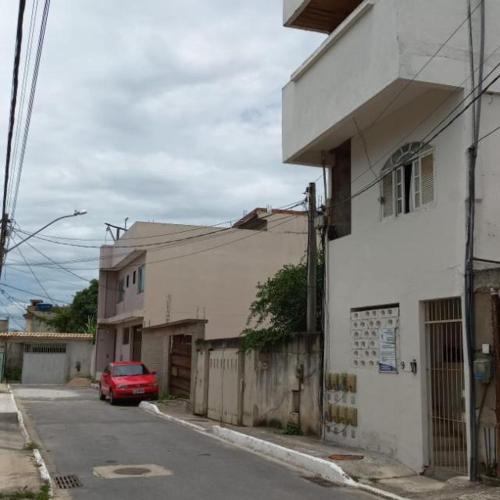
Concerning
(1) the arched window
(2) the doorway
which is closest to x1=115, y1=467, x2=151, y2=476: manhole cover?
(1) the arched window

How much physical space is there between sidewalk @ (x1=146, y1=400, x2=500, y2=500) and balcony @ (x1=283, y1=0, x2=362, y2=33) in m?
8.53

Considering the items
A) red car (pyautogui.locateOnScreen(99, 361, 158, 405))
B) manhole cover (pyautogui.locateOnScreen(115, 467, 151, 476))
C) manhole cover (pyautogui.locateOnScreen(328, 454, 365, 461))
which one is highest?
red car (pyautogui.locateOnScreen(99, 361, 158, 405))

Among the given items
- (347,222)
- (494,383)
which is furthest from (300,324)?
(494,383)

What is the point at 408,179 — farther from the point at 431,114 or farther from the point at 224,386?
the point at 224,386

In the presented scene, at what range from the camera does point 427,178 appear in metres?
10.8

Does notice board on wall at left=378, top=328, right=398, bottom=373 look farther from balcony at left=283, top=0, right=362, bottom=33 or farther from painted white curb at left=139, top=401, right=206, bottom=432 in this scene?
balcony at left=283, top=0, right=362, bottom=33

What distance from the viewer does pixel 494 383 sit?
8797 millimetres

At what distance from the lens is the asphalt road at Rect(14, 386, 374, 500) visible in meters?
8.66

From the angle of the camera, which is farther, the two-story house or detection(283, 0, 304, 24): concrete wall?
the two-story house

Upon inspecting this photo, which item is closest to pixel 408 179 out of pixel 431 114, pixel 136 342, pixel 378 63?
pixel 431 114

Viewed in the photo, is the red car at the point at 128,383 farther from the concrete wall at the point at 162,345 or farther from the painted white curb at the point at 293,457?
the painted white curb at the point at 293,457

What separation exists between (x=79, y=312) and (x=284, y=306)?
41856mm

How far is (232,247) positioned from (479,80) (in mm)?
20942

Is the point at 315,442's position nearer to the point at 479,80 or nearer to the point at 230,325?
the point at 479,80
